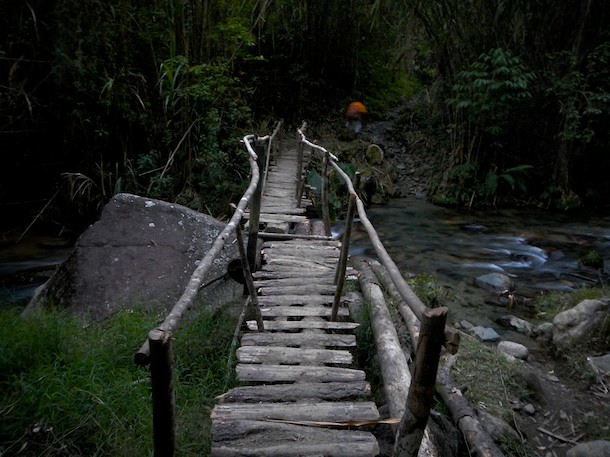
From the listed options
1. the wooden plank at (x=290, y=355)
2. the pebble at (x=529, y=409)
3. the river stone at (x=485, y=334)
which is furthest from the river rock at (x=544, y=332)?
the wooden plank at (x=290, y=355)

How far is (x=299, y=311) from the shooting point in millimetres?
3533

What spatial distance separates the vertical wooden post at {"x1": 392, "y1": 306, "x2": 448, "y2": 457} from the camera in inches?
57.7

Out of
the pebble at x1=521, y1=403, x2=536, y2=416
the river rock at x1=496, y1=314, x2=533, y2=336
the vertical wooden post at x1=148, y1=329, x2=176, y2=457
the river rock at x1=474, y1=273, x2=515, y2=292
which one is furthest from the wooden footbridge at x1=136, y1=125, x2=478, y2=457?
the river rock at x1=474, y1=273, x2=515, y2=292

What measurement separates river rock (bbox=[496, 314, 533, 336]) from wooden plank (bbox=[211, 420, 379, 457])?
12.1 feet

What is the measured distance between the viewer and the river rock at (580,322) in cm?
459

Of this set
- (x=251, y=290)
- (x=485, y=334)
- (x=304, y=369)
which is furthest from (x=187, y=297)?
(x=485, y=334)

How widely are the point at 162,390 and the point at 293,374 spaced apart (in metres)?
1.33

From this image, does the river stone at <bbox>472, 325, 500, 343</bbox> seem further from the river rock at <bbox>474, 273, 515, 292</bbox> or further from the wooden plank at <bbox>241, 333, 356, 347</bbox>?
the wooden plank at <bbox>241, 333, 356, 347</bbox>

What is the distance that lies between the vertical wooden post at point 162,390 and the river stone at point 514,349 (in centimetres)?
382

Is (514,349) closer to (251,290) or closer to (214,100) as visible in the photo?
(251,290)

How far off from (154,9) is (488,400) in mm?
8895

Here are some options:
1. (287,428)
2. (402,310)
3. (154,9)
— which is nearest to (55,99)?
(154,9)

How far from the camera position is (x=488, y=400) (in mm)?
3482

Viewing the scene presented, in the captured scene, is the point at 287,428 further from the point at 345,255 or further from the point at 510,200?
the point at 510,200
